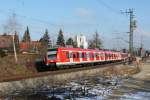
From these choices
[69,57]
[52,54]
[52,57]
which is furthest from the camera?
[69,57]

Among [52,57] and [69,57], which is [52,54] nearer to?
[52,57]

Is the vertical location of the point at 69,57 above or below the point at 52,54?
below

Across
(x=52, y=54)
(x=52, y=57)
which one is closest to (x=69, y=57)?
(x=52, y=54)

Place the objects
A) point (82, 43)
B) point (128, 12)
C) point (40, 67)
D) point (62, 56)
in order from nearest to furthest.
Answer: point (62, 56)
point (40, 67)
point (128, 12)
point (82, 43)

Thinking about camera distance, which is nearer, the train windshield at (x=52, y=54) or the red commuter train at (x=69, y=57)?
the red commuter train at (x=69, y=57)

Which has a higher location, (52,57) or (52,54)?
(52,54)

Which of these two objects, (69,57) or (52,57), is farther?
(69,57)

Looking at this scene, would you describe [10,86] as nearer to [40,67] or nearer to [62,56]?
[62,56]

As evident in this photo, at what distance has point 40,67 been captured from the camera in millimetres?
51406

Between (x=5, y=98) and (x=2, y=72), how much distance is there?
1027 inches

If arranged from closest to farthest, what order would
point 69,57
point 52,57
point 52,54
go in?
1. point 52,57
2. point 52,54
3. point 69,57

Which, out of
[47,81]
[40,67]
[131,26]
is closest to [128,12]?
[131,26]

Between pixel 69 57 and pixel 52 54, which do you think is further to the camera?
pixel 69 57

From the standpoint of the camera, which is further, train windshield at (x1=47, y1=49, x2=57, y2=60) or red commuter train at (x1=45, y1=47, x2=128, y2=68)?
train windshield at (x1=47, y1=49, x2=57, y2=60)
